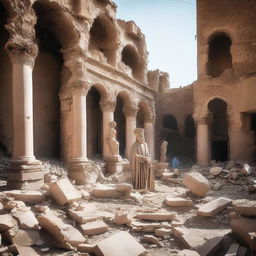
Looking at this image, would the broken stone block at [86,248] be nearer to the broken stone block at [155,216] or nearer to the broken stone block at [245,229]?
the broken stone block at [155,216]

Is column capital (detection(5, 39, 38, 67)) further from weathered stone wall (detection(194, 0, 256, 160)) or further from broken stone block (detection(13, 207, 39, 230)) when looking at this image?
weathered stone wall (detection(194, 0, 256, 160))

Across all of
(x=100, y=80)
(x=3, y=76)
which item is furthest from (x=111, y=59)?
(x=3, y=76)

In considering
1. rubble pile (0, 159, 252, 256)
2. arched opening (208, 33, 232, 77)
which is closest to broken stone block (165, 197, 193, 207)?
rubble pile (0, 159, 252, 256)

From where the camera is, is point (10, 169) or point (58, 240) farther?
point (10, 169)

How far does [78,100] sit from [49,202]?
19.9 ft

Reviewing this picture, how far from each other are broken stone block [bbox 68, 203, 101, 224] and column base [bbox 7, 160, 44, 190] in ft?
8.29

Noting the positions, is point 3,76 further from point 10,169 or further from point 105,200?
point 105,200

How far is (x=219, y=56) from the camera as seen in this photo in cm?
2067

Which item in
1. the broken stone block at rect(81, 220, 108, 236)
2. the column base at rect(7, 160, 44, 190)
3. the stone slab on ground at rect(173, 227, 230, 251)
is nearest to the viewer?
the stone slab on ground at rect(173, 227, 230, 251)

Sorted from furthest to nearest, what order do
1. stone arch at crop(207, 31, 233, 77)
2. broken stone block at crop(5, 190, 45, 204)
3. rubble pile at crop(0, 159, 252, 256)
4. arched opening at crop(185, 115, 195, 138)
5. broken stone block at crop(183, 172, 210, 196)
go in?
1. arched opening at crop(185, 115, 195, 138)
2. stone arch at crop(207, 31, 233, 77)
3. broken stone block at crop(183, 172, 210, 196)
4. broken stone block at crop(5, 190, 45, 204)
5. rubble pile at crop(0, 159, 252, 256)

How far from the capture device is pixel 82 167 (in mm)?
11703

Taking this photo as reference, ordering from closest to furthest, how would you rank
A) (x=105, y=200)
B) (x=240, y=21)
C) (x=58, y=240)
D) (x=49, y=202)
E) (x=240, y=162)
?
(x=58, y=240), (x=49, y=202), (x=105, y=200), (x=240, y=162), (x=240, y=21)

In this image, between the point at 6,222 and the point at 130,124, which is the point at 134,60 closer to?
the point at 130,124

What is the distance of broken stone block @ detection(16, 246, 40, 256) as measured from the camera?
4.56 meters
